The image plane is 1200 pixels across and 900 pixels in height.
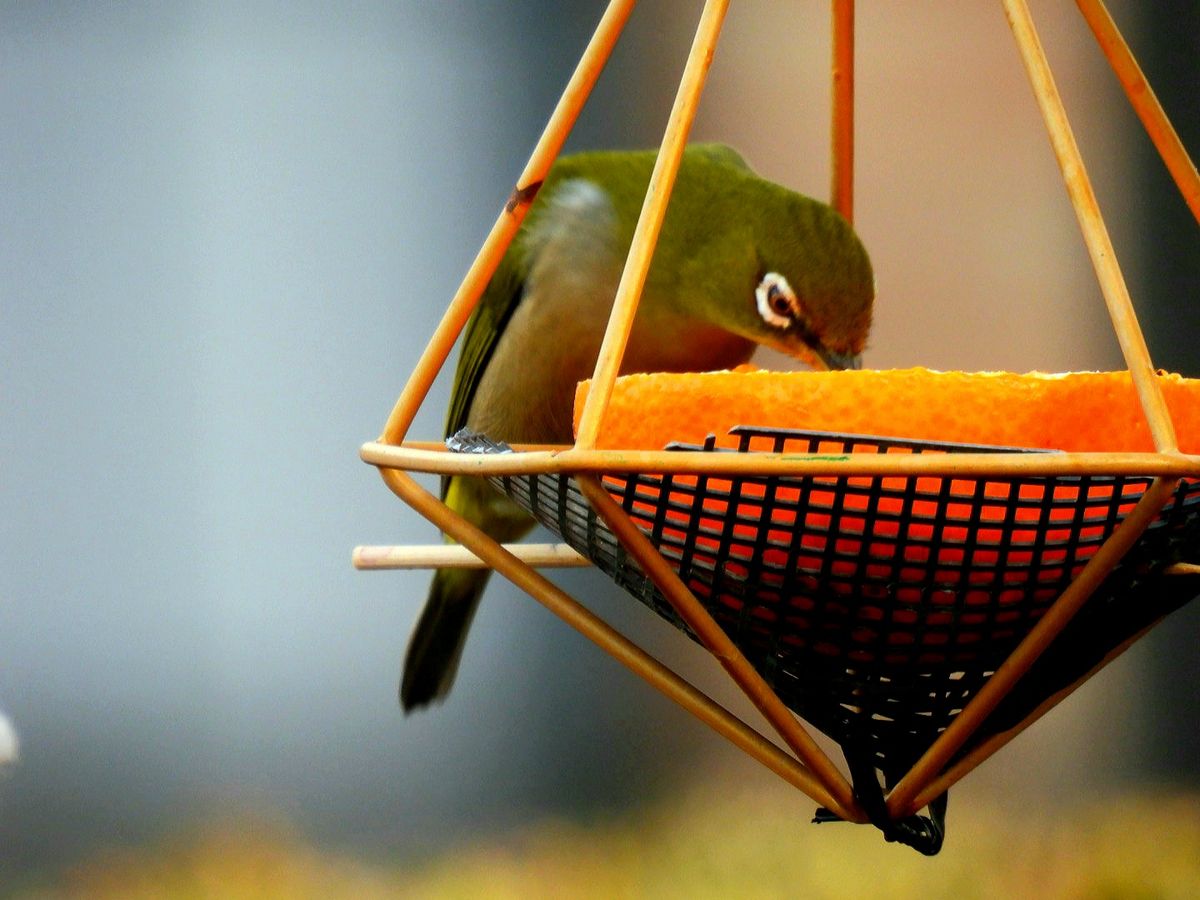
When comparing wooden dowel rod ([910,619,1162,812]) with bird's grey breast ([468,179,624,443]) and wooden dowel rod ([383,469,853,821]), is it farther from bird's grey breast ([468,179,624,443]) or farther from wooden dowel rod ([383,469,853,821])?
bird's grey breast ([468,179,624,443])

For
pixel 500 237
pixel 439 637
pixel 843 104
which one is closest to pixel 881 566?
pixel 500 237

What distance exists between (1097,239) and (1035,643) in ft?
0.55

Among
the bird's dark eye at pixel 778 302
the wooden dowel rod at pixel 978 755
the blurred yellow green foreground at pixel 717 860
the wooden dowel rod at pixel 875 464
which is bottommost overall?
the blurred yellow green foreground at pixel 717 860

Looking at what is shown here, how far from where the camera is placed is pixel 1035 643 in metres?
0.51

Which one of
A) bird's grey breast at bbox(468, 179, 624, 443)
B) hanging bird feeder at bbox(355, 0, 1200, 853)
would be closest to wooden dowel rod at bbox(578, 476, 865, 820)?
hanging bird feeder at bbox(355, 0, 1200, 853)

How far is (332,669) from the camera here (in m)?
2.17

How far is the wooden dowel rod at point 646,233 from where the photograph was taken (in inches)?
19.6

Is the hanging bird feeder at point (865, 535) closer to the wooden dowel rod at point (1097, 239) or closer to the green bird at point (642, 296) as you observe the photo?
the wooden dowel rod at point (1097, 239)

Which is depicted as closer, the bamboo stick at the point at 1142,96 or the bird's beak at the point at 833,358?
the bamboo stick at the point at 1142,96

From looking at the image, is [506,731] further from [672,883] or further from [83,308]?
[83,308]

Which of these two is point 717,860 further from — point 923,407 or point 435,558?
point 923,407

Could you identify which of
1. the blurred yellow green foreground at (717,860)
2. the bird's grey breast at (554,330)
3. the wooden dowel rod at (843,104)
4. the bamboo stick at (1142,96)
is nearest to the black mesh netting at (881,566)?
the bamboo stick at (1142,96)

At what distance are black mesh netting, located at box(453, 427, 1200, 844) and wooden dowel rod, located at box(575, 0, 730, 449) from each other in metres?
0.05

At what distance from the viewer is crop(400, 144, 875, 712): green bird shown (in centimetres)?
117
